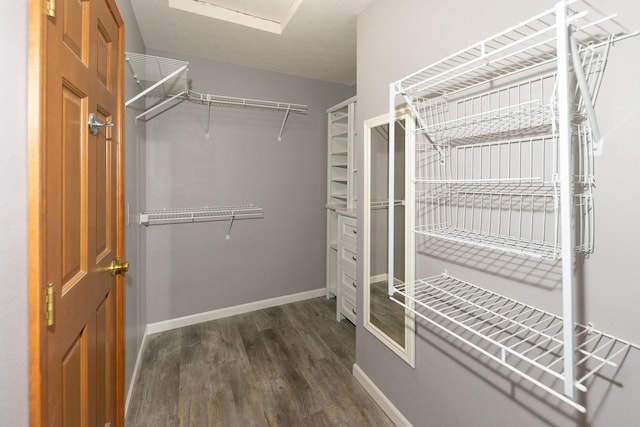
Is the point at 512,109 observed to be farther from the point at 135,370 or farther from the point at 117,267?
the point at 135,370

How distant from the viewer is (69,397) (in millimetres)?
916

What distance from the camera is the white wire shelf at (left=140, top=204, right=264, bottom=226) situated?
2674mm

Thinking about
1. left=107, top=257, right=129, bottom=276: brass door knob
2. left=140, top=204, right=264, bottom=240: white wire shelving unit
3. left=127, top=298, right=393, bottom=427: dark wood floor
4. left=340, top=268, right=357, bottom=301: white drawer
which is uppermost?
left=140, top=204, right=264, bottom=240: white wire shelving unit

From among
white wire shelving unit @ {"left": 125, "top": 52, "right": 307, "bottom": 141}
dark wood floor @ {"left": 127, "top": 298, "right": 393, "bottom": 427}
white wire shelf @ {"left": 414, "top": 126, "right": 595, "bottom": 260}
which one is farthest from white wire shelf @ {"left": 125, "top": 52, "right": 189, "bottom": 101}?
dark wood floor @ {"left": 127, "top": 298, "right": 393, "bottom": 427}

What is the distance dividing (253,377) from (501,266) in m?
1.80

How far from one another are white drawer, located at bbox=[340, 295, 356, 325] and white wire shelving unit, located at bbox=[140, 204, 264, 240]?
3.97 feet

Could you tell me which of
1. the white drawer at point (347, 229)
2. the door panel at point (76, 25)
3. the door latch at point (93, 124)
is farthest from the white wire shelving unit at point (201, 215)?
the door panel at point (76, 25)

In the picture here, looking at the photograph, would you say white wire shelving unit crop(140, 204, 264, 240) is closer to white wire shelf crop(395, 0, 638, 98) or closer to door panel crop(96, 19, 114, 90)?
door panel crop(96, 19, 114, 90)

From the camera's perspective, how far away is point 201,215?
9.50 ft

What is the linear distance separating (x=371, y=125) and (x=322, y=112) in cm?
167

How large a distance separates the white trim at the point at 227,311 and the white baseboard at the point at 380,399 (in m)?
1.34

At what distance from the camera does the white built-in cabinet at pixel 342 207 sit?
277 centimetres

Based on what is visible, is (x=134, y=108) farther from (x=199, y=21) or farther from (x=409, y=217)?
(x=409, y=217)

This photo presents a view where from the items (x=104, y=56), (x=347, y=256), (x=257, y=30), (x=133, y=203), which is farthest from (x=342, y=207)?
(x=104, y=56)
